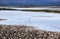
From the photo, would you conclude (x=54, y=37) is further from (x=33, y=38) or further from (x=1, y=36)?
(x=1, y=36)

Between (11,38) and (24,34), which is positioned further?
(24,34)

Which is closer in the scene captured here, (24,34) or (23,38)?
(23,38)

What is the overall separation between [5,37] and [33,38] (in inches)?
83.7

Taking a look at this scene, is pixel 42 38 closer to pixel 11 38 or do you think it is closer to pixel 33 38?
pixel 33 38

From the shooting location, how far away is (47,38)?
19.3 m

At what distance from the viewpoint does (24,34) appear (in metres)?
20.7

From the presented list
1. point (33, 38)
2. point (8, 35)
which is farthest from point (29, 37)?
point (8, 35)

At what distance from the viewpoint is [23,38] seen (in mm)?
19078

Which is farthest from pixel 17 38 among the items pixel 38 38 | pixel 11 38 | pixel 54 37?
pixel 54 37

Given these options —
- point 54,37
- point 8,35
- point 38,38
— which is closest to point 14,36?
point 8,35

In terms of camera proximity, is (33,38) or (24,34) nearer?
(33,38)

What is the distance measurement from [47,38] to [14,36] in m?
2.55

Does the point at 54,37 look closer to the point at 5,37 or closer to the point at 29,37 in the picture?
the point at 29,37

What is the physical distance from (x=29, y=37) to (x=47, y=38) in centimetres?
138
